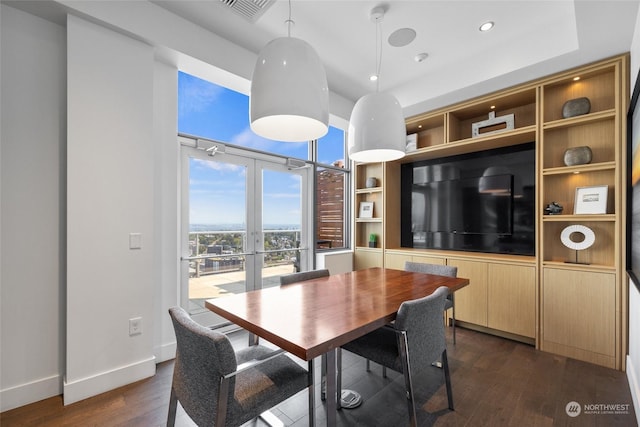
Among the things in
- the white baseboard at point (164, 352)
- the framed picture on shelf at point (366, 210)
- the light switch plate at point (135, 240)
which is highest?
the framed picture on shelf at point (366, 210)

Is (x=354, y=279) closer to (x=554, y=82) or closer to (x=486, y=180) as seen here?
(x=486, y=180)

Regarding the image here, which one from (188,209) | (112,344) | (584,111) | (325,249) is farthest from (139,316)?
(584,111)

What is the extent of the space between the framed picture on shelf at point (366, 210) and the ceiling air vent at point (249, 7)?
9.69 feet

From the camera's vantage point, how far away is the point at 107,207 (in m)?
2.15

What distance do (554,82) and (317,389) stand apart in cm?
349

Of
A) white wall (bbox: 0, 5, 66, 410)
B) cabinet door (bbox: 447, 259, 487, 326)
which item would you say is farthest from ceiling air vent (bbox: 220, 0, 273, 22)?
cabinet door (bbox: 447, 259, 487, 326)

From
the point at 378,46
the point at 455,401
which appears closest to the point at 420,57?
the point at 378,46

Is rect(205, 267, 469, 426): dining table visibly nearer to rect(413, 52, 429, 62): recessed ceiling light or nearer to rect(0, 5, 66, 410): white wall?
rect(0, 5, 66, 410): white wall

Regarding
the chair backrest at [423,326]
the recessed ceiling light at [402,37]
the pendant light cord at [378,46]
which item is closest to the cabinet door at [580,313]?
the chair backrest at [423,326]

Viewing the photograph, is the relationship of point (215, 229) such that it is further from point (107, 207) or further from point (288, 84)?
point (288, 84)

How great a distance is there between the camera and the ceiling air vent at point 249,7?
208 cm

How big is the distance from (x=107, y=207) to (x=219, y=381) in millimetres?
1711

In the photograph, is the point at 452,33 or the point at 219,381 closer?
the point at 219,381

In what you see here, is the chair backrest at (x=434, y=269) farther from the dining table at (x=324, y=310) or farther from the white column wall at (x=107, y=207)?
the white column wall at (x=107, y=207)
